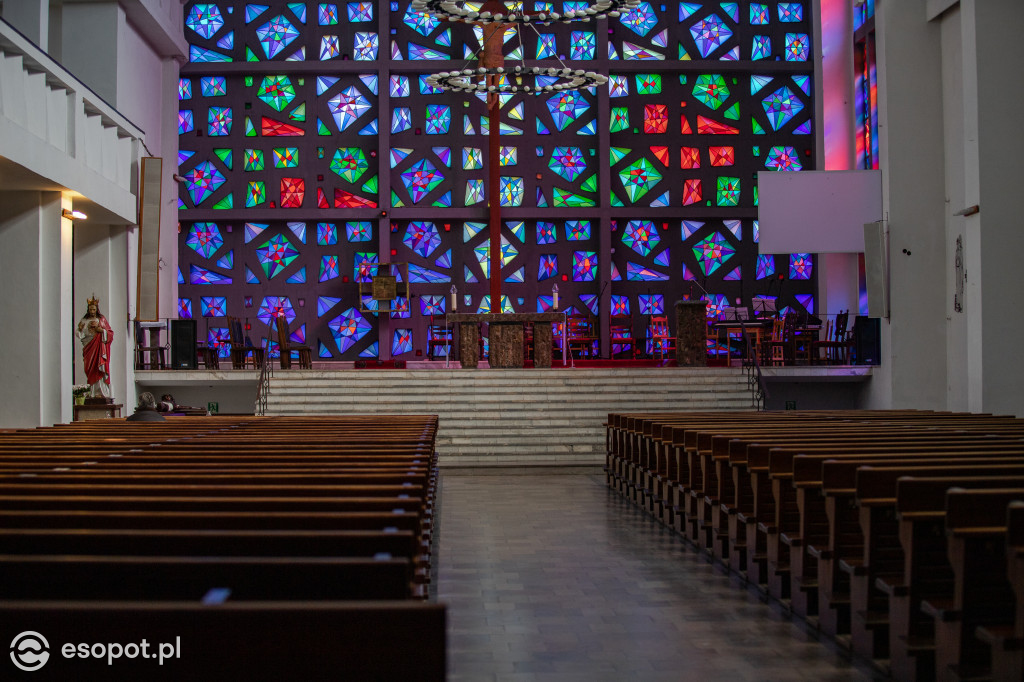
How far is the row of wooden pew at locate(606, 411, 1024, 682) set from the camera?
2.85 metres

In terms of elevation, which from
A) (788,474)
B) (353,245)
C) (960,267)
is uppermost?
(353,245)

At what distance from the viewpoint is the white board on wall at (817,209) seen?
45.4ft

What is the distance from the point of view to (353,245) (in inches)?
733

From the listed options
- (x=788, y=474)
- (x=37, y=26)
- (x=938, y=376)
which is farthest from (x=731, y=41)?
(x=788, y=474)

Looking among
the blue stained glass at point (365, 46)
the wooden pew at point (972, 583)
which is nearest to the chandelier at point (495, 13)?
the blue stained glass at point (365, 46)

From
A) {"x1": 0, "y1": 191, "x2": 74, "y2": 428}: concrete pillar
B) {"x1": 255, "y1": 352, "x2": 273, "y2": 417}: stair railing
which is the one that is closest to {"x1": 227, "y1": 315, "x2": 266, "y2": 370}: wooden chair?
{"x1": 255, "y1": 352, "x2": 273, "y2": 417}: stair railing

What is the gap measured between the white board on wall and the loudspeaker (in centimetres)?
844

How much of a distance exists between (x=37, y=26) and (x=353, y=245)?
300 inches

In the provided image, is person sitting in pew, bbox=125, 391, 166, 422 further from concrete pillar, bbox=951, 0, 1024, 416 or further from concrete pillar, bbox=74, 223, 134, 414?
concrete pillar, bbox=951, 0, 1024, 416

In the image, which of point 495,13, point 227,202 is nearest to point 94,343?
point 495,13

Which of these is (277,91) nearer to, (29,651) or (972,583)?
(972,583)

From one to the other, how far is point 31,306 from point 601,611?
28.0 ft

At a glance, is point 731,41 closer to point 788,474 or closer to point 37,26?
point 37,26

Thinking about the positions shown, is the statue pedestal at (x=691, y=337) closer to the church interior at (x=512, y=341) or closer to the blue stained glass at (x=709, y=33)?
the church interior at (x=512, y=341)
